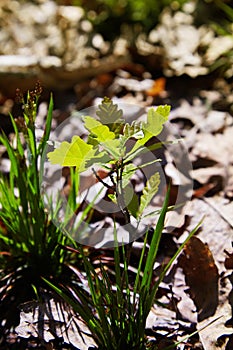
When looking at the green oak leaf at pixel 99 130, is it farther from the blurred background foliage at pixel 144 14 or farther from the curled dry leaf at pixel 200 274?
the blurred background foliage at pixel 144 14

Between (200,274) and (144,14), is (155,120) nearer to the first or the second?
(200,274)

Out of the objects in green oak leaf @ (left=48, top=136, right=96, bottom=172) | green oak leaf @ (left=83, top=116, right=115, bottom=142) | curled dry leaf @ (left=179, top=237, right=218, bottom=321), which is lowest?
curled dry leaf @ (left=179, top=237, right=218, bottom=321)

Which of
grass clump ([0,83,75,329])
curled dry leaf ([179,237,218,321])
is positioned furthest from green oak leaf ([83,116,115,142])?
curled dry leaf ([179,237,218,321])

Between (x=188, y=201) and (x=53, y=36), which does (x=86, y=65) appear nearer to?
(x=53, y=36)

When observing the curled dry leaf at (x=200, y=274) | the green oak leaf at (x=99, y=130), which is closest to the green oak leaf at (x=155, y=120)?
the green oak leaf at (x=99, y=130)

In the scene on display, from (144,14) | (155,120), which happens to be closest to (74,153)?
(155,120)

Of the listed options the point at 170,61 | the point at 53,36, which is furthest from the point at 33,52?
the point at 170,61

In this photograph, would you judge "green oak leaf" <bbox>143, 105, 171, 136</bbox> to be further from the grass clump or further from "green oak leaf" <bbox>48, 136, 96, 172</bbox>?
the grass clump

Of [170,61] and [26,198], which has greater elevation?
[170,61]

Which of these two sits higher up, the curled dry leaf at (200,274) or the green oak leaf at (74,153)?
the green oak leaf at (74,153)
